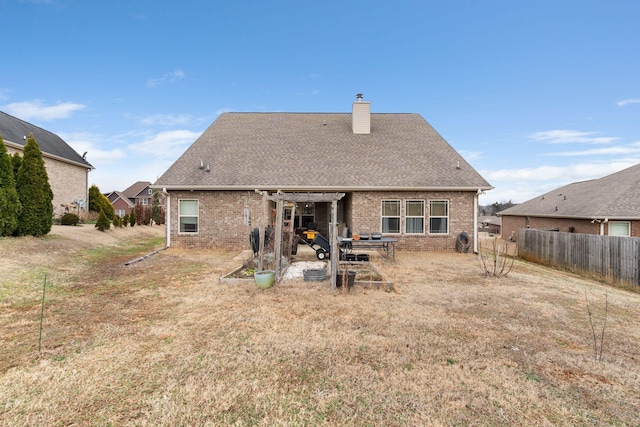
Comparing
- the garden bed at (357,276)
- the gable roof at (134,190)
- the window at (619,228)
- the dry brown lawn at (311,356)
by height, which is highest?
the gable roof at (134,190)

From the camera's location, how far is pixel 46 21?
13.9 meters

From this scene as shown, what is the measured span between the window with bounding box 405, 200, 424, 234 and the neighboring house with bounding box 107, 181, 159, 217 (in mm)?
42835

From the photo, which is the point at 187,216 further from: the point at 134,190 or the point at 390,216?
the point at 134,190

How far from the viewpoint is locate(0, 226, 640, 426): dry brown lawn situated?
2582mm

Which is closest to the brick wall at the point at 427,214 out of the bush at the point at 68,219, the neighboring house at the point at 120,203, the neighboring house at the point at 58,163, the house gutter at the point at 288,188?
the house gutter at the point at 288,188

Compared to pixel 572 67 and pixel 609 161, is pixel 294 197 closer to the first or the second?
pixel 572 67

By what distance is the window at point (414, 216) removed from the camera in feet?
42.5

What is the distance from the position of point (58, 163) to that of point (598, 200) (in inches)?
1426

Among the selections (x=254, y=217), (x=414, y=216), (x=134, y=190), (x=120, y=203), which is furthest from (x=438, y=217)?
(x=134, y=190)

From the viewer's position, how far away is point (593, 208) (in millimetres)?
15375

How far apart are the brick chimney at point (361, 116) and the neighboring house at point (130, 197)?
38950 millimetres

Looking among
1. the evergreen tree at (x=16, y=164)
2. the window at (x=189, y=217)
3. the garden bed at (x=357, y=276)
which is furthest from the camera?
the window at (x=189, y=217)

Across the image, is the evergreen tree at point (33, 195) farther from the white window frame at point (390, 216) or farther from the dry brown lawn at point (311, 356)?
the white window frame at point (390, 216)

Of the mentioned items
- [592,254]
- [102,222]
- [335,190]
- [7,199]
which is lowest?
[592,254]
